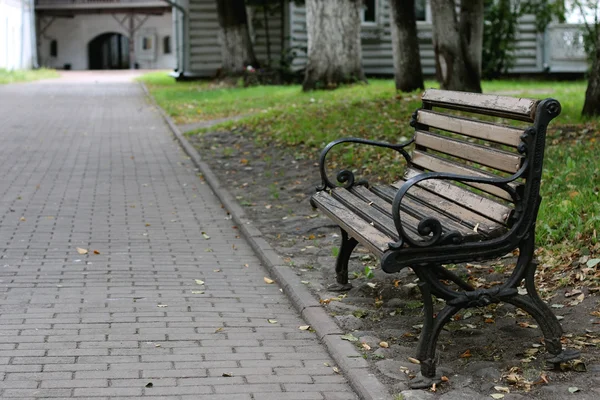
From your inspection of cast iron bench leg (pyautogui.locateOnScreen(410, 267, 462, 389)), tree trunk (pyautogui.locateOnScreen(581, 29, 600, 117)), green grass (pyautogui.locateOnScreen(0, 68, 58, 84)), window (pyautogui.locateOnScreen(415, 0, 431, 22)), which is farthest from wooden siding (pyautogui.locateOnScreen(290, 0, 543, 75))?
cast iron bench leg (pyautogui.locateOnScreen(410, 267, 462, 389))

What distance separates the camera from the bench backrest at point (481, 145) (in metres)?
4.93

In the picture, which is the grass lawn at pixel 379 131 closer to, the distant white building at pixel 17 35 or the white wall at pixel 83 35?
the distant white building at pixel 17 35

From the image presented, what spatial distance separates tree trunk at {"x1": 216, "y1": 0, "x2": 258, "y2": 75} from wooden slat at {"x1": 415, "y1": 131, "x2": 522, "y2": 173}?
24898 millimetres

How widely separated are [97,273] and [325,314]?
200 cm

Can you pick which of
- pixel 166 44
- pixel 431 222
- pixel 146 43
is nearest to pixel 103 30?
pixel 146 43

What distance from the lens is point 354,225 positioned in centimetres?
559

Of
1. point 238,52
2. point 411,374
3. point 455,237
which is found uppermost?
point 238,52

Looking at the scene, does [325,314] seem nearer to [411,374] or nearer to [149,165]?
[411,374]

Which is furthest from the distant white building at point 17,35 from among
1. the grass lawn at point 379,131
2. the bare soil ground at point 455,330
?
the bare soil ground at point 455,330

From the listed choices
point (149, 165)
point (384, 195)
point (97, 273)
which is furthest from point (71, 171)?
point (384, 195)

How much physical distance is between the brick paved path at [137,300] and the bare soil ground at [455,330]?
0.29 meters

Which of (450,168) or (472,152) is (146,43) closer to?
(450,168)

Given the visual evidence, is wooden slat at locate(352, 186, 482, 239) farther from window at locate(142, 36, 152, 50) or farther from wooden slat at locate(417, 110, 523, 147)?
window at locate(142, 36, 152, 50)

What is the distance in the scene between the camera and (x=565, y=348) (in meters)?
4.97
